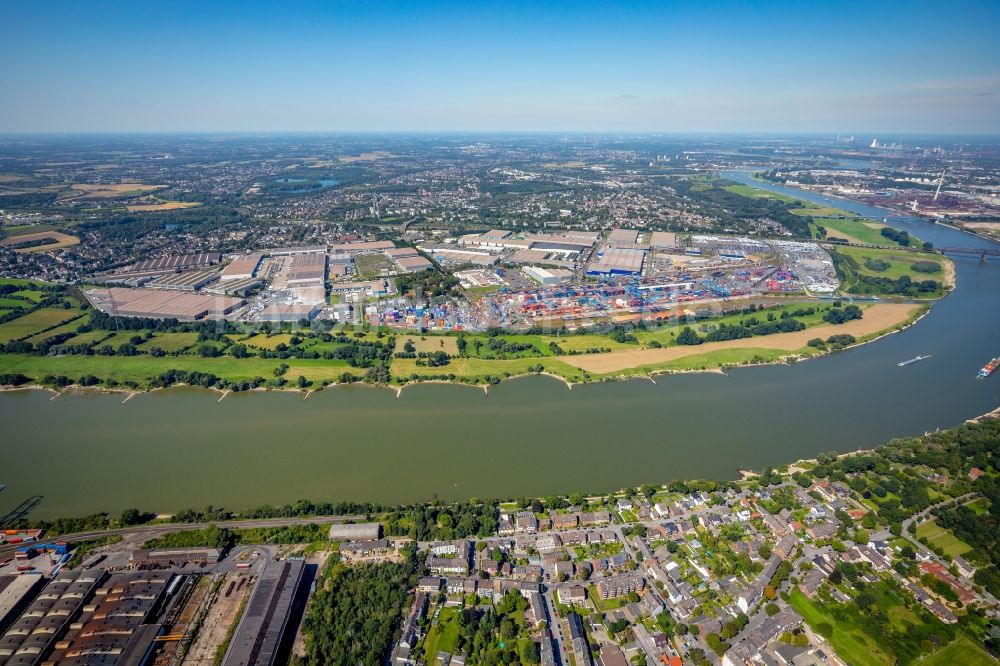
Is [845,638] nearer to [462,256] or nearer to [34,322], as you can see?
[462,256]

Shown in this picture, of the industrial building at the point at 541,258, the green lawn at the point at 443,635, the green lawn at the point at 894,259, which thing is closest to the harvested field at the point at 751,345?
the green lawn at the point at 894,259

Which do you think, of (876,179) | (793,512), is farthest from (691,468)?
(876,179)

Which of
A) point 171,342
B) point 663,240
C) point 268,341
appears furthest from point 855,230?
point 171,342

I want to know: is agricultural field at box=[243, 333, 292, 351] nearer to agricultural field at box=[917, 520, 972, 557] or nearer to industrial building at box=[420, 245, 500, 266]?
industrial building at box=[420, 245, 500, 266]

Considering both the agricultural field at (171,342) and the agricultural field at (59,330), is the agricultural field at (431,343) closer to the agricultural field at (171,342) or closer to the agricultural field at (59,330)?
the agricultural field at (171,342)

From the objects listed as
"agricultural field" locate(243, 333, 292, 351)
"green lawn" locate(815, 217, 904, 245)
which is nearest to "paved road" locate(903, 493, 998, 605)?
"agricultural field" locate(243, 333, 292, 351)
